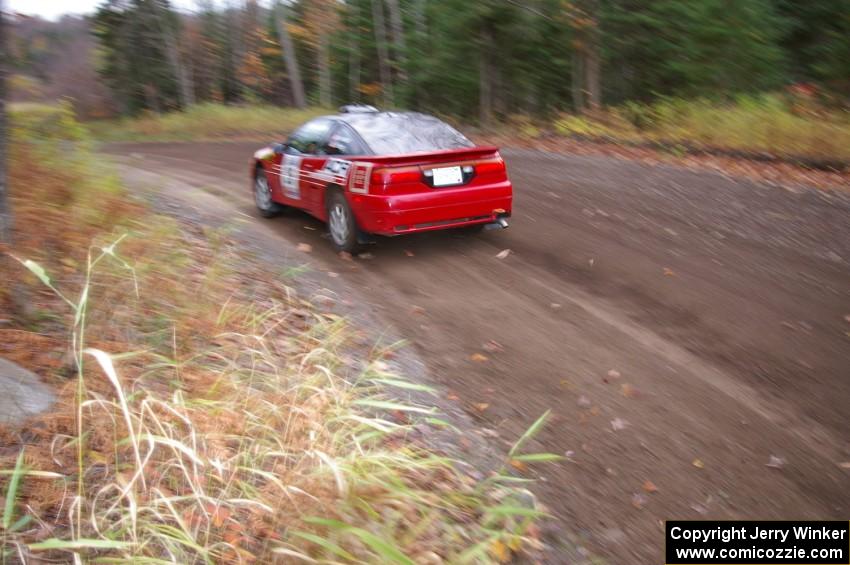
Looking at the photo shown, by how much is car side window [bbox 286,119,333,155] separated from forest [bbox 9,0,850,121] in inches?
109

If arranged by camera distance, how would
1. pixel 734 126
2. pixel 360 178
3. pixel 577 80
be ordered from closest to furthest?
pixel 360 178
pixel 734 126
pixel 577 80

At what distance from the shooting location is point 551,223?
8.52 meters

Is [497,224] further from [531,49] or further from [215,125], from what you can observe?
[215,125]

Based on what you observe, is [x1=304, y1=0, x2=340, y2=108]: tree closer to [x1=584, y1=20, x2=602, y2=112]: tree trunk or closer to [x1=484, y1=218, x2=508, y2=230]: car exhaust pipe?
[x1=584, y1=20, x2=602, y2=112]: tree trunk

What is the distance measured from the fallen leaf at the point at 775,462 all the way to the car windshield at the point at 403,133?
15.6 ft

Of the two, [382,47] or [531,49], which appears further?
[382,47]

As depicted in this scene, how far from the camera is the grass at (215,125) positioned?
83.7ft

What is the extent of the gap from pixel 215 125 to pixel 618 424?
26157 millimetres

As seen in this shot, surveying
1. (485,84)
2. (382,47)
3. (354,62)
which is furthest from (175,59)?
(485,84)

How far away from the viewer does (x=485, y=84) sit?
2161 cm

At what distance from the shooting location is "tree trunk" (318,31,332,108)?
118ft

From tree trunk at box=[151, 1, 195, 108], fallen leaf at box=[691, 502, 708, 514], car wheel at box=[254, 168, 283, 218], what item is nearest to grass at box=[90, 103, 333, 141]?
tree trunk at box=[151, 1, 195, 108]

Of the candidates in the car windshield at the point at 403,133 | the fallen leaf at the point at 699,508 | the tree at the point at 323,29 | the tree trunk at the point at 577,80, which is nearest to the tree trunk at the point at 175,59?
the tree at the point at 323,29

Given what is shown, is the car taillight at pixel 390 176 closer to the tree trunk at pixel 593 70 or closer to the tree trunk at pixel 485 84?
the tree trunk at pixel 593 70
